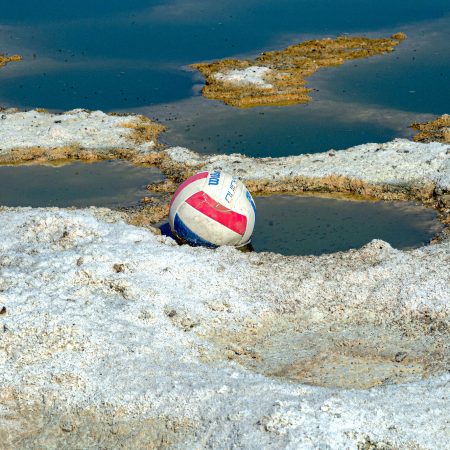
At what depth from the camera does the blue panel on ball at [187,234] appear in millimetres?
19281

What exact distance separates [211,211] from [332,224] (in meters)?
4.37

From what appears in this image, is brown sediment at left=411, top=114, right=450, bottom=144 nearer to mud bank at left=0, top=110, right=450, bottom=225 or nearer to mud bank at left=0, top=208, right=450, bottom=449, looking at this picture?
mud bank at left=0, top=110, right=450, bottom=225

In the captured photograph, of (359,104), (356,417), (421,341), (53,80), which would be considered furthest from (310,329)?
(53,80)

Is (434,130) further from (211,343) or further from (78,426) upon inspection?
(78,426)

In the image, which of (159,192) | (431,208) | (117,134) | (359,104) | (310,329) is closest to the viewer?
(310,329)

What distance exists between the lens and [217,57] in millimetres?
39219

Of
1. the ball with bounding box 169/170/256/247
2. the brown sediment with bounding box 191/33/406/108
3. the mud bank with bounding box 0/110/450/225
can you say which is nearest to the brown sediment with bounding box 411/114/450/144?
the mud bank with bounding box 0/110/450/225

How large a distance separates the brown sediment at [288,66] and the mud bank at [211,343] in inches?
584

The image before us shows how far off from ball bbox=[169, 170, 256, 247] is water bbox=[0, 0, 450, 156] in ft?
27.1

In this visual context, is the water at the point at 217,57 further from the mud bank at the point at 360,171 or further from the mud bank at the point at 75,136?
the mud bank at the point at 360,171

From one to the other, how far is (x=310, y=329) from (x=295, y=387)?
2858 millimetres

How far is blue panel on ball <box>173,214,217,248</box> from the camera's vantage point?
1928 cm

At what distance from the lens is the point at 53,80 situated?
124 ft

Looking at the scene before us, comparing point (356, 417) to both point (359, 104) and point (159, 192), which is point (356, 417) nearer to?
point (159, 192)
